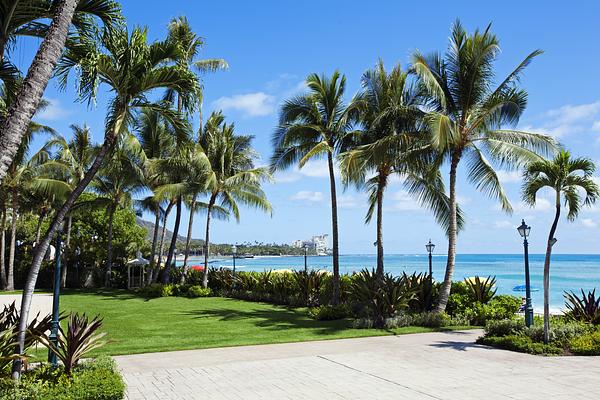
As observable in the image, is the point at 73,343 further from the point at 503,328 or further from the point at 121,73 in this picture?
the point at 503,328

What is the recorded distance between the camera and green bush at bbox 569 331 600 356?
32.9 feet

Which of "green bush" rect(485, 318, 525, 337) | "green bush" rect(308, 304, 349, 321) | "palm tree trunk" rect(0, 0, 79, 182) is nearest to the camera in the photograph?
"palm tree trunk" rect(0, 0, 79, 182)

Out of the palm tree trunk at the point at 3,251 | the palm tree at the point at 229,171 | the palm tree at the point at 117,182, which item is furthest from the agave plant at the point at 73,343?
the palm tree trunk at the point at 3,251

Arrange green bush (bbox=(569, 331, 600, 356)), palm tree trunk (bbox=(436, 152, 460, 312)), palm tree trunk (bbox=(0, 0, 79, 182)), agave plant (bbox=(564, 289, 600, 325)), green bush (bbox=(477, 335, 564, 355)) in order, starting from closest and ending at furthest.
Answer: palm tree trunk (bbox=(0, 0, 79, 182)) → green bush (bbox=(569, 331, 600, 356)) → green bush (bbox=(477, 335, 564, 355)) → agave plant (bbox=(564, 289, 600, 325)) → palm tree trunk (bbox=(436, 152, 460, 312))

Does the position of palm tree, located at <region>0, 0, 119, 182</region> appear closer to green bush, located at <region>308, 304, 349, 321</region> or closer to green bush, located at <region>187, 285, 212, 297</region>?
green bush, located at <region>308, 304, 349, 321</region>

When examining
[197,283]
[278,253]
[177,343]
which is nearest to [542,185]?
[177,343]

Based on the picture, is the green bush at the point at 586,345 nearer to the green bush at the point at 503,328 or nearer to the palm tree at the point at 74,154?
the green bush at the point at 503,328

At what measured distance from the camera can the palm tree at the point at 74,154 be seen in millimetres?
31031

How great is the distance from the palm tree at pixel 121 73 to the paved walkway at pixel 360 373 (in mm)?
3279

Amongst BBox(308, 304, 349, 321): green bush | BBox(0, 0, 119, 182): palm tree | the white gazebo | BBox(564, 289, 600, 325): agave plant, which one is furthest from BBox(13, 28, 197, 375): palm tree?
the white gazebo

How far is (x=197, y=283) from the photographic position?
29.0 metres

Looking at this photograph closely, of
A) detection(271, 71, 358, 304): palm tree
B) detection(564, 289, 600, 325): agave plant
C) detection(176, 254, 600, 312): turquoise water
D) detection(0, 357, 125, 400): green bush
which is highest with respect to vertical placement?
detection(271, 71, 358, 304): palm tree

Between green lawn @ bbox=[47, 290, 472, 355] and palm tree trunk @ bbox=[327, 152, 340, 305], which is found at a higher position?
palm tree trunk @ bbox=[327, 152, 340, 305]

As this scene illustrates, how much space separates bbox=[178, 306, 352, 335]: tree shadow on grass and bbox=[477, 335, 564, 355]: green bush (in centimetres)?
402
